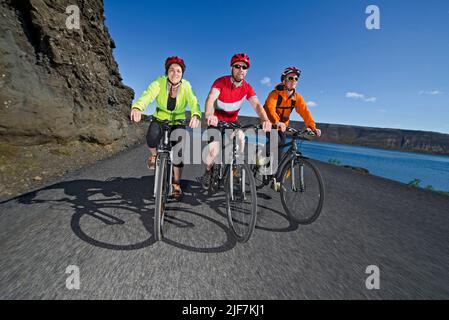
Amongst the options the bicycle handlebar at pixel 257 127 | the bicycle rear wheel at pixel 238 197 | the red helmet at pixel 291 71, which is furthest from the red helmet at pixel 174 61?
the red helmet at pixel 291 71

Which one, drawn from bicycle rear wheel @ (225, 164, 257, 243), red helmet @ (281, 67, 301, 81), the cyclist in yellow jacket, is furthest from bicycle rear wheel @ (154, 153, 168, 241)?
red helmet @ (281, 67, 301, 81)

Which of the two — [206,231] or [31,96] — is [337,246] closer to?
[206,231]

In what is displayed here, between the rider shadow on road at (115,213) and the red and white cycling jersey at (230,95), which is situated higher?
the red and white cycling jersey at (230,95)

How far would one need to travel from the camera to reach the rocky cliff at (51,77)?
516 centimetres

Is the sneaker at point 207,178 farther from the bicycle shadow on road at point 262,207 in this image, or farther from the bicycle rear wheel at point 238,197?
the bicycle rear wheel at point 238,197

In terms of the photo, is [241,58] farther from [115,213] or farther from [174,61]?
[115,213]

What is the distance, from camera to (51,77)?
6215 mm

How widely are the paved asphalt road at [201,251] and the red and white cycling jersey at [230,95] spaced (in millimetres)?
1812

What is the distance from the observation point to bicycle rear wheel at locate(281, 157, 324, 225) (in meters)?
3.13

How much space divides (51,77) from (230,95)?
627cm

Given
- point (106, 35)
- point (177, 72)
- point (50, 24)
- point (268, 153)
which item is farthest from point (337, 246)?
point (106, 35)

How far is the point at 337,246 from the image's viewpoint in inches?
105

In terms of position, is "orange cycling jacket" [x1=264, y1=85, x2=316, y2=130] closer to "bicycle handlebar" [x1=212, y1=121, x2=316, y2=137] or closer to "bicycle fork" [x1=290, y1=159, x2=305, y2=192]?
"bicycle handlebar" [x1=212, y1=121, x2=316, y2=137]

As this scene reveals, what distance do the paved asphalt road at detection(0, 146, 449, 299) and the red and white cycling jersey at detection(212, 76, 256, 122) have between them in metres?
1.81
